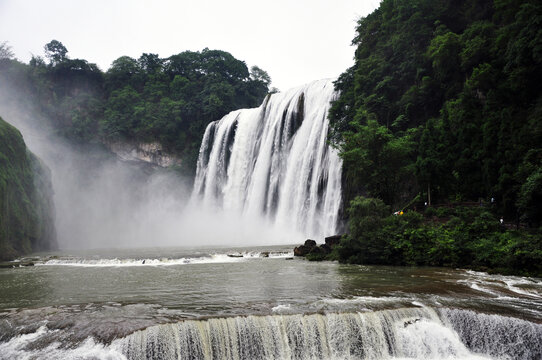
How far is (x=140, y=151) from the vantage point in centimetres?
5491

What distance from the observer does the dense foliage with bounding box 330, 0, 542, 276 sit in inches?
672

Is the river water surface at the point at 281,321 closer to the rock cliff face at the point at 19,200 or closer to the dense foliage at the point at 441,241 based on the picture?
the dense foliage at the point at 441,241

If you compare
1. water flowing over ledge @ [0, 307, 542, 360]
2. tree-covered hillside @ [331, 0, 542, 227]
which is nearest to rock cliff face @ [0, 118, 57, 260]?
water flowing over ledge @ [0, 307, 542, 360]

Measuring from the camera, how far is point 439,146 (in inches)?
916

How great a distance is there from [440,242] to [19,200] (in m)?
27.6

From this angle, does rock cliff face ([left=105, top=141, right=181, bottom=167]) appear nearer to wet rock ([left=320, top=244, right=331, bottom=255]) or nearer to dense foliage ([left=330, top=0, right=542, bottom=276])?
dense foliage ([left=330, top=0, right=542, bottom=276])

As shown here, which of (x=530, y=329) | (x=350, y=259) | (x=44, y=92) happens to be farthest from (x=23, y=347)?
(x=44, y=92)

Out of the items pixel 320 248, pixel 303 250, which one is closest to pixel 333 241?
pixel 320 248

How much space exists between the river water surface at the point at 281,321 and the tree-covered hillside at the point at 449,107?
325 inches

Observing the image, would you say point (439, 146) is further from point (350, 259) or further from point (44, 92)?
point (44, 92)

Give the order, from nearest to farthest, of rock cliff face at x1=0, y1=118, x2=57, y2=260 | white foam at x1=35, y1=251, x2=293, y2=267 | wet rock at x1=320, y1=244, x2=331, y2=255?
1. white foam at x1=35, y1=251, x2=293, y2=267
2. wet rock at x1=320, y1=244, x2=331, y2=255
3. rock cliff face at x1=0, y1=118, x2=57, y2=260

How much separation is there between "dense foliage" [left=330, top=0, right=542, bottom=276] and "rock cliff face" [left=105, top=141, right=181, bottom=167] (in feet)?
103

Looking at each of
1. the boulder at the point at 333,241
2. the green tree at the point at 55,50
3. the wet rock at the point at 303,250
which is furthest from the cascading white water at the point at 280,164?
the green tree at the point at 55,50

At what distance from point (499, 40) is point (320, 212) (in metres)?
16.7
